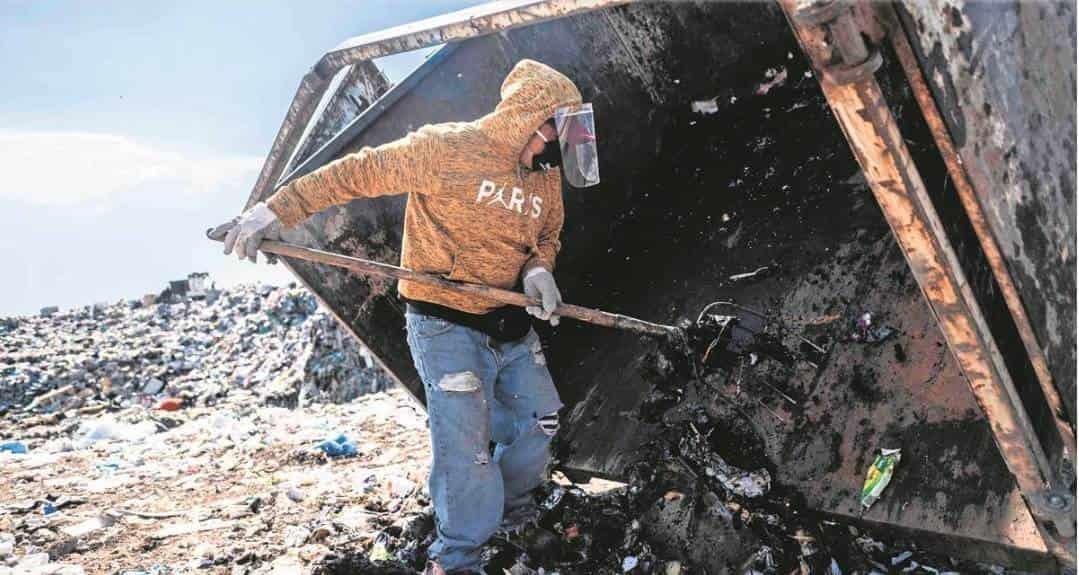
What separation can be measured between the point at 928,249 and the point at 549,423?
1497mm

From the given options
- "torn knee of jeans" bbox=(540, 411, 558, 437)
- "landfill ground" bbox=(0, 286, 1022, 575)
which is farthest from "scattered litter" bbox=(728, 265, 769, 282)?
"torn knee of jeans" bbox=(540, 411, 558, 437)

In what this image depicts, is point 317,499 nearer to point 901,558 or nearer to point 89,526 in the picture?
point 89,526

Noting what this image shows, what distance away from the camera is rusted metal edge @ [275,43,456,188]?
2902 mm

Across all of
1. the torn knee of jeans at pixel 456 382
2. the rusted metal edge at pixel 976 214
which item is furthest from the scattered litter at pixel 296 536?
the rusted metal edge at pixel 976 214

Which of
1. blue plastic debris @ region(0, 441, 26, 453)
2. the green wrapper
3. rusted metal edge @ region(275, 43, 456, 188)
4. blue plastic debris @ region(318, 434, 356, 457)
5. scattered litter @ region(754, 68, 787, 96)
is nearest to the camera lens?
the green wrapper

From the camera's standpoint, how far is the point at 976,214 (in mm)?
1530

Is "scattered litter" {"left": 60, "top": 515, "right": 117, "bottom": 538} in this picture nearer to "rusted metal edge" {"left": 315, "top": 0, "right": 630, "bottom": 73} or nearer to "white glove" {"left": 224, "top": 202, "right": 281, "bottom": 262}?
"white glove" {"left": 224, "top": 202, "right": 281, "bottom": 262}

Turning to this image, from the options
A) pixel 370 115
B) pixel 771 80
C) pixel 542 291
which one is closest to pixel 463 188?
pixel 542 291

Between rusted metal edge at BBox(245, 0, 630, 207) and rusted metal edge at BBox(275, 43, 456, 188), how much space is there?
0.14 meters

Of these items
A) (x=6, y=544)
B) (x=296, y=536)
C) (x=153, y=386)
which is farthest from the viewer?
(x=153, y=386)

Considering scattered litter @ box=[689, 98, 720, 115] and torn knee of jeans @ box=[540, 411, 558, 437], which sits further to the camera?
scattered litter @ box=[689, 98, 720, 115]

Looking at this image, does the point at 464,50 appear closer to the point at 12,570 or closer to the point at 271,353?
the point at 12,570

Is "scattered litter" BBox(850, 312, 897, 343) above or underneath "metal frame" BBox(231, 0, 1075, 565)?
underneath

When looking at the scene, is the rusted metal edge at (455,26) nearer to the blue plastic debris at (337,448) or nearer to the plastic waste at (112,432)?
the blue plastic debris at (337,448)
